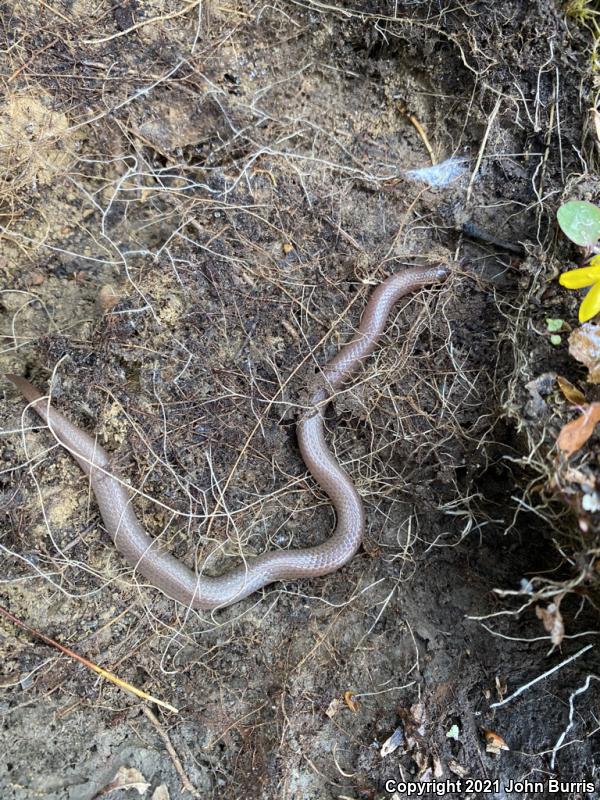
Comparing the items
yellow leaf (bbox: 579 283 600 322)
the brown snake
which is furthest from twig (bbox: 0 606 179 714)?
yellow leaf (bbox: 579 283 600 322)

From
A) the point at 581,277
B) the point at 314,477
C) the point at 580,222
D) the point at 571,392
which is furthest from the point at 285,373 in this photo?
the point at 580,222

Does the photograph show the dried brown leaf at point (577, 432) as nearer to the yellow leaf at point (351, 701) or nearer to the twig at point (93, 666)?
the yellow leaf at point (351, 701)

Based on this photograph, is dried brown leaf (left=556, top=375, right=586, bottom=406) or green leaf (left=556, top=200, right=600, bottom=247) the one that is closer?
dried brown leaf (left=556, top=375, right=586, bottom=406)

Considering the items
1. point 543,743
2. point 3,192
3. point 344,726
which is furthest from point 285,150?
point 543,743

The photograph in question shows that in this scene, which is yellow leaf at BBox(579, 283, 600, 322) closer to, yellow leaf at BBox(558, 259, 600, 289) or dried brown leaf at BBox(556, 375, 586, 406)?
yellow leaf at BBox(558, 259, 600, 289)

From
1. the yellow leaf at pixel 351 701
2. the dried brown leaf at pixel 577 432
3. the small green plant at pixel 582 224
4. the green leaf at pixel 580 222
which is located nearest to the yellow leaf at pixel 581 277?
the small green plant at pixel 582 224
